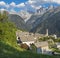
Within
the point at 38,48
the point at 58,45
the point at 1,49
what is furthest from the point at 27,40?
the point at 1,49

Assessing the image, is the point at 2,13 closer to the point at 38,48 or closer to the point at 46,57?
the point at 46,57

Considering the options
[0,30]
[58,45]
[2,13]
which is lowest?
[58,45]

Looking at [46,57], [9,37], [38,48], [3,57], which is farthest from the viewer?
[38,48]

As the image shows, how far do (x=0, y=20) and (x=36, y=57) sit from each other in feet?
75.1

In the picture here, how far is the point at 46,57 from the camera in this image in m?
11.3

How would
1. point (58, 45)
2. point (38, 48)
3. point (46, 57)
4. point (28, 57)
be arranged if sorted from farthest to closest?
point (58, 45), point (38, 48), point (46, 57), point (28, 57)

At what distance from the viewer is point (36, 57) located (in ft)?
35.7

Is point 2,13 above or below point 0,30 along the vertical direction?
above

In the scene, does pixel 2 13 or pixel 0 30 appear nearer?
pixel 0 30

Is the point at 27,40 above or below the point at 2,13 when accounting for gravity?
below

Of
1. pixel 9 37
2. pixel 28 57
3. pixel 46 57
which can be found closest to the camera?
pixel 28 57

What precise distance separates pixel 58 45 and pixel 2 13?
45190 millimetres

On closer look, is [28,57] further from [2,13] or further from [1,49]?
[2,13]

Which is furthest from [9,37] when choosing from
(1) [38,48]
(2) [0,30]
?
(1) [38,48]
